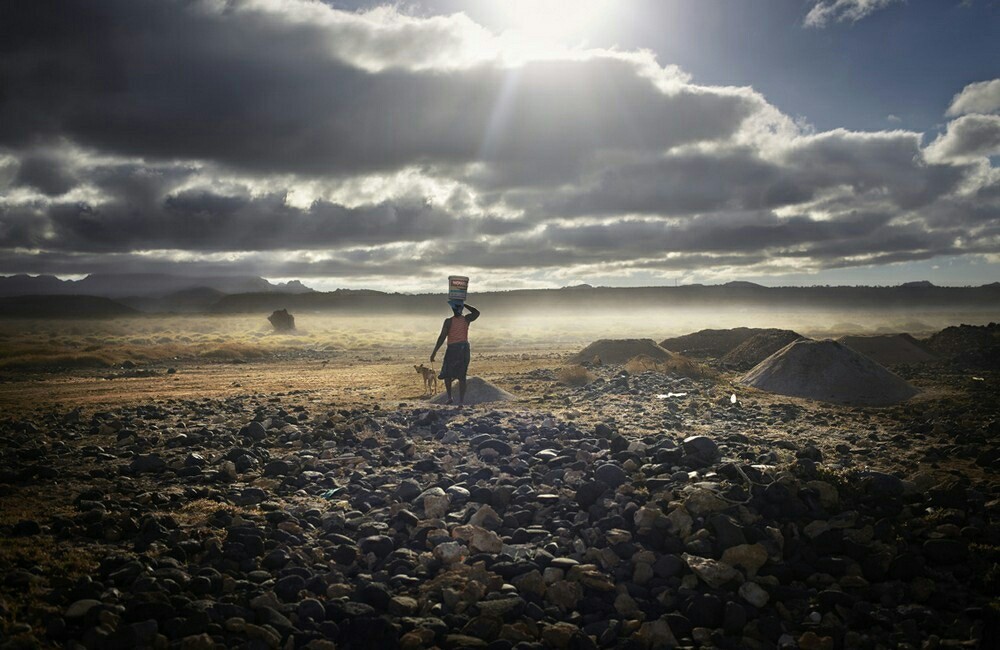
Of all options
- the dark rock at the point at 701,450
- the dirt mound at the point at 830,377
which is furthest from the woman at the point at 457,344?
the dirt mound at the point at 830,377

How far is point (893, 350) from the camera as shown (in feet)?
90.0

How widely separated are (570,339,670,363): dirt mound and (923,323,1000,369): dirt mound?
1176 cm

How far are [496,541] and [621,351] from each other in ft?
73.5

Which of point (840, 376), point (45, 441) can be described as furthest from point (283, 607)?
point (840, 376)

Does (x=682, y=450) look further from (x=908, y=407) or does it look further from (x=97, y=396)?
(x=97, y=396)

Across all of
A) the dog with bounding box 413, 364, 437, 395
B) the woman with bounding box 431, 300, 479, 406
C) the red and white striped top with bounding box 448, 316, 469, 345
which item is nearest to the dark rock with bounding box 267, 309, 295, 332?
the dog with bounding box 413, 364, 437, 395

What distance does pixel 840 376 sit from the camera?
17859 millimetres

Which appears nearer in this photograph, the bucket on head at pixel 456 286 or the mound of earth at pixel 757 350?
the bucket on head at pixel 456 286

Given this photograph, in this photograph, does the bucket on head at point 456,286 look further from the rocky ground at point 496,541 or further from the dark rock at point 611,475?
the dark rock at point 611,475

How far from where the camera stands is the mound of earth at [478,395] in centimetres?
1639

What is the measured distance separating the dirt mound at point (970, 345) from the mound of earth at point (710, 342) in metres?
7.96

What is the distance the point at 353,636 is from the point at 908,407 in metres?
15.6

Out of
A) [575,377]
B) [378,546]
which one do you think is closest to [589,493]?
[378,546]

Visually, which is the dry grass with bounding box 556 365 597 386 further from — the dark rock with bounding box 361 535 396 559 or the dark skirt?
the dark rock with bounding box 361 535 396 559
